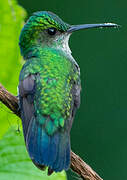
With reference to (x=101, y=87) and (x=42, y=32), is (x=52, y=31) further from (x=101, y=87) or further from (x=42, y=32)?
(x=101, y=87)

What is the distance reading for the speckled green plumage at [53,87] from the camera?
2.59 meters

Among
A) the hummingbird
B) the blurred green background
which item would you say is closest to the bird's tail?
the hummingbird

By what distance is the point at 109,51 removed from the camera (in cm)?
637

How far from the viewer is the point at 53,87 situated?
8.82 feet

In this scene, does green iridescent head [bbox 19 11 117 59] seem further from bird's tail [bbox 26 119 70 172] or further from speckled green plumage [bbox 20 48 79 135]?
bird's tail [bbox 26 119 70 172]

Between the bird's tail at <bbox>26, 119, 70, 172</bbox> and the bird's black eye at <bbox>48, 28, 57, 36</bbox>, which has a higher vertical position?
the bird's black eye at <bbox>48, 28, 57, 36</bbox>

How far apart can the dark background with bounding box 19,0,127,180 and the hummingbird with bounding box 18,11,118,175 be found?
9.85ft

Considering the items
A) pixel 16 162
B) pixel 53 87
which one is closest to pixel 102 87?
pixel 53 87

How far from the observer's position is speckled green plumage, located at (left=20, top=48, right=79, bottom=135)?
8.48ft

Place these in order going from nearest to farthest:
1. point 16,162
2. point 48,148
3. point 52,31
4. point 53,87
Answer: point 48,148
point 16,162
point 53,87
point 52,31

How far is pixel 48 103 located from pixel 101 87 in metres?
3.76

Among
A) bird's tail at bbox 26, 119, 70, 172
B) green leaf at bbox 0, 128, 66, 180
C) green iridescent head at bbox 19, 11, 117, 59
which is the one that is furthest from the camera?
green iridescent head at bbox 19, 11, 117, 59

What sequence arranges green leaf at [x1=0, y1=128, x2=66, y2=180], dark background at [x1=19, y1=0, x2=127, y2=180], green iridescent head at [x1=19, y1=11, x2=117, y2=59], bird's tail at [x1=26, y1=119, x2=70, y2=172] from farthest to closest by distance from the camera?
dark background at [x1=19, y1=0, x2=127, y2=180] < green iridescent head at [x1=19, y1=11, x2=117, y2=59] < green leaf at [x1=0, y1=128, x2=66, y2=180] < bird's tail at [x1=26, y1=119, x2=70, y2=172]

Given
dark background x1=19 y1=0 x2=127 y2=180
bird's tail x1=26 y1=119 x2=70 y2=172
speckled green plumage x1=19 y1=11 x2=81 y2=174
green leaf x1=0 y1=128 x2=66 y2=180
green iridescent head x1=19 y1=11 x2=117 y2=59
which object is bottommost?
dark background x1=19 y1=0 x2=127 y2=180
